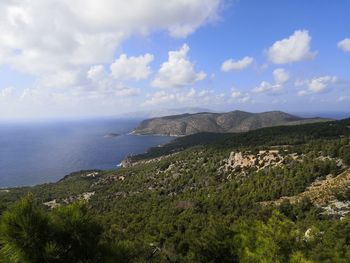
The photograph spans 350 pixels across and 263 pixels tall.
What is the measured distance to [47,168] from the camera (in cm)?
17125

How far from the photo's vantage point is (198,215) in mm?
42688

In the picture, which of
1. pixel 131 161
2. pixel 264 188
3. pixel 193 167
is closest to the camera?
pixel 264 188

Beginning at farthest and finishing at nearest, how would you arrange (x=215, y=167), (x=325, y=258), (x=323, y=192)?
(x=215, y=167) < (x=323, y=192) < (x=325, y=258)

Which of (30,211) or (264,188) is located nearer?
(30,211)

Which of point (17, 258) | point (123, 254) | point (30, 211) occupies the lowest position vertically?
point (123, 254)

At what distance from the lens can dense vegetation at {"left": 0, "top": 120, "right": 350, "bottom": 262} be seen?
931 cm

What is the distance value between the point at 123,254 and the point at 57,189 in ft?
309

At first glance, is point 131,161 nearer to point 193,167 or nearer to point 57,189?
point 57,189

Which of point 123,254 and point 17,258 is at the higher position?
point 17,258

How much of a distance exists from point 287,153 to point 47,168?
449 ft

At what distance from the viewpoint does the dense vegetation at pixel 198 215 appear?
9.31 metres

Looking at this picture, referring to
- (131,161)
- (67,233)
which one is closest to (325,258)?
(67,233)

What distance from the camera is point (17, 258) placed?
850cm

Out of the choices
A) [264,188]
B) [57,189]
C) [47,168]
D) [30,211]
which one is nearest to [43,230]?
[30,211]
